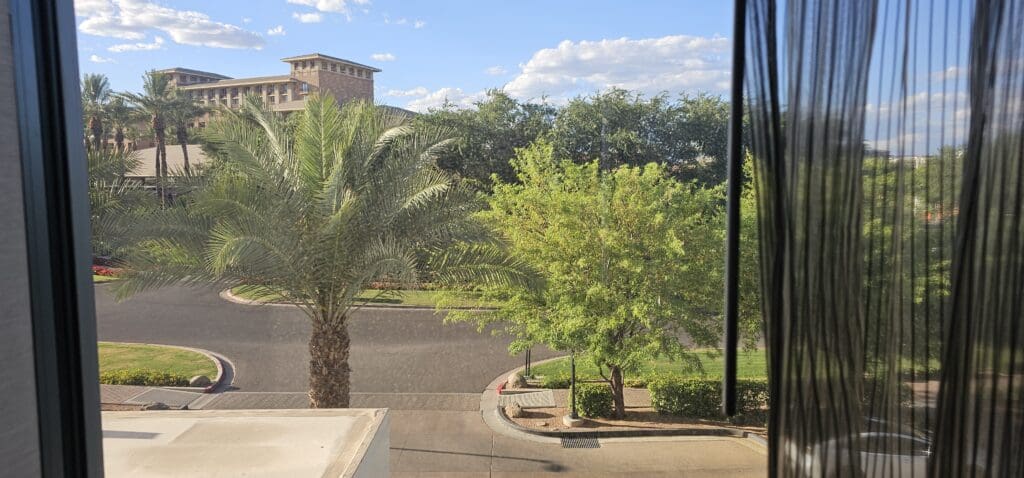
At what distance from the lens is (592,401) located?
5.61m

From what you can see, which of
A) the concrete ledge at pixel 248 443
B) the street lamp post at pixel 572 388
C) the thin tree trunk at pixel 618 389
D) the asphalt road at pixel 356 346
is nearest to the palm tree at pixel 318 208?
the asphalt road at pixel 356 346

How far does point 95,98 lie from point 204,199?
138 cm

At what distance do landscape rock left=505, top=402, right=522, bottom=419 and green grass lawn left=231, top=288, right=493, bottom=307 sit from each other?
895 millimetres

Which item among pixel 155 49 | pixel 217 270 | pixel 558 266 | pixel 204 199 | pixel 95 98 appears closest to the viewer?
pixel 95 98

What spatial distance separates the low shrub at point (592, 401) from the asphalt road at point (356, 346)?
0.63 meters

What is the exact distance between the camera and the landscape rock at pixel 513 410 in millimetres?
5125

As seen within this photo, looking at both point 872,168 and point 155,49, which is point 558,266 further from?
point 872,168

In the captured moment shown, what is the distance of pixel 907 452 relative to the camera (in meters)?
0.85

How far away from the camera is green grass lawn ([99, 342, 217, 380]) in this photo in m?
4.04

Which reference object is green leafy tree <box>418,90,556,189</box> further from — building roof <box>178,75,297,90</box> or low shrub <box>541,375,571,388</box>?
low shrub <box>541,375,571,388</box>

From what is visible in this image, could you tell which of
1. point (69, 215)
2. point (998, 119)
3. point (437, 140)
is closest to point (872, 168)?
point (998, 119)

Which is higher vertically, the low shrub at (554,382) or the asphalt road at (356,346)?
the asphalt road at (356,346)

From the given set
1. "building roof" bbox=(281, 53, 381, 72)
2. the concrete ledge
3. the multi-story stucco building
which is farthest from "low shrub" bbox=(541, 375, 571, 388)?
"building roof" bbox=(281, 53, 381, 72)

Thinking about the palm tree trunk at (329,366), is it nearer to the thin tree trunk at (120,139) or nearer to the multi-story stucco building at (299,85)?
the multi-story stucco building at (299,85)
